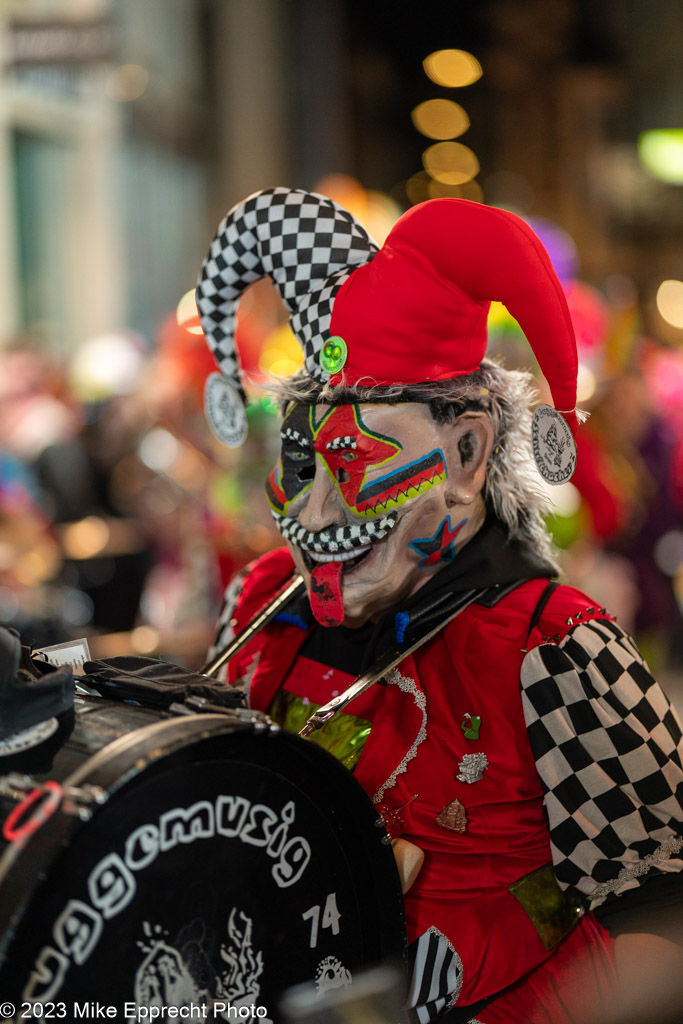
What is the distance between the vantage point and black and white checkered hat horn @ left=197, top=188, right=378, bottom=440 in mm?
1854

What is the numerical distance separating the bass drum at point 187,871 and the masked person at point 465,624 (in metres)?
0.21

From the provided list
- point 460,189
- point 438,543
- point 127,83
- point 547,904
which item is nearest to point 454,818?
point 547,904

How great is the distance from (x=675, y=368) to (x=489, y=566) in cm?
629

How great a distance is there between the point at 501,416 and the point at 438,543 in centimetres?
27

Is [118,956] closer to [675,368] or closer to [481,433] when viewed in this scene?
[481,433]

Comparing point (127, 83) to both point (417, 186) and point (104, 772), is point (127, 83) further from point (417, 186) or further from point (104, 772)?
point (104, 772)

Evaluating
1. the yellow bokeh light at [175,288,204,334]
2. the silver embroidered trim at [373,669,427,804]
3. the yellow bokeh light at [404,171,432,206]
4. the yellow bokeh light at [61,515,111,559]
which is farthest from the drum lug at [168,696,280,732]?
the yellow bokeh light at [404,171,432,206]

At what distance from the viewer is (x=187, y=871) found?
52.3 inches

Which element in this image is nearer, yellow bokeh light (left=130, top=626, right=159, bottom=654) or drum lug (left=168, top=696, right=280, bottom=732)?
drum lug (left=168, top=696, right=280, bottom=732)

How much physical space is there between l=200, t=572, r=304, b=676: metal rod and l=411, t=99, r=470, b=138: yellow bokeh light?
7989mm

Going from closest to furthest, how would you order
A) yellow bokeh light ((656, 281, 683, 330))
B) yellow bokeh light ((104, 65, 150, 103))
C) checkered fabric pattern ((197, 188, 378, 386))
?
checkered fabric pattern ((197, 188, 378, 386)) < yellow bokeh light ((656, 281, 683, 330)) < yellow bokeh light ((104, 65, 150, 103))

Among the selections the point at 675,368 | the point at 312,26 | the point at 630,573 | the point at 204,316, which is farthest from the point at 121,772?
the point at 312,26

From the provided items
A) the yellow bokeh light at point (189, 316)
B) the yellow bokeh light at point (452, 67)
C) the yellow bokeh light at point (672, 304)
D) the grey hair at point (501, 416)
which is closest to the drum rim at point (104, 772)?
the grey hair at point (501, 416)

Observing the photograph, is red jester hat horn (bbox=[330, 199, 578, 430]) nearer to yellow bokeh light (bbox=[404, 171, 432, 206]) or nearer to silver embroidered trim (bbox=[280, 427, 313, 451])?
silver embroidered trim (bbox=[280, 427, 313, 451])
